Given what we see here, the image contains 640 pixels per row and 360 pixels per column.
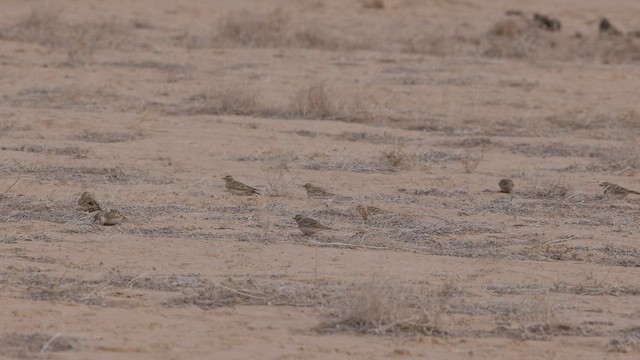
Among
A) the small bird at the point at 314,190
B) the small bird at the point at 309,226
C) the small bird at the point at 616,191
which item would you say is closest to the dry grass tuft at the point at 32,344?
the small bird at the point at 309,226

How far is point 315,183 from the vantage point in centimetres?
1193

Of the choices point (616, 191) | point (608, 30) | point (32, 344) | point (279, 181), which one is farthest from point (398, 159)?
point (608, 30)

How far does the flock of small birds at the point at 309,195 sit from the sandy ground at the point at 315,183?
103 mm

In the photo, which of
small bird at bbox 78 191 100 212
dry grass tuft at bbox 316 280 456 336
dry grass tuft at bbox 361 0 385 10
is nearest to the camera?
dry grass tuft at bbox 316 280 456 336

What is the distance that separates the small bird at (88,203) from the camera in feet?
32.8

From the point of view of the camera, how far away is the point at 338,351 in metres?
6.99

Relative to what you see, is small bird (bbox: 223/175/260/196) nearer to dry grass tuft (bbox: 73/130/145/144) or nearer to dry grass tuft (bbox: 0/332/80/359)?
dry grass tuft (bbox: 73/130/145/144)

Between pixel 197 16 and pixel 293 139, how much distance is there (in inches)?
433

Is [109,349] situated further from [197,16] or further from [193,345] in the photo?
[197,16]

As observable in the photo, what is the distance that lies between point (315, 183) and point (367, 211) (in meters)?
1.59

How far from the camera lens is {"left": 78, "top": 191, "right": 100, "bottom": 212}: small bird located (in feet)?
32.8

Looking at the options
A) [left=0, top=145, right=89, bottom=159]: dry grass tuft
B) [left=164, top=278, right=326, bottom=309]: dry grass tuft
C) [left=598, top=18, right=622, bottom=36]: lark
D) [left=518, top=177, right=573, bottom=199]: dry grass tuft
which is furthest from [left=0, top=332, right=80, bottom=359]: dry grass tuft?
[left=598, top=18, right=622, bottom=36]: lark

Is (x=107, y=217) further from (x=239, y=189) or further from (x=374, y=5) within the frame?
(x=374, y=5)

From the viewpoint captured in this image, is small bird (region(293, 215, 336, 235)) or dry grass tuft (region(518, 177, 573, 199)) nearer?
small bird (region(293, 215, 336, 235))
